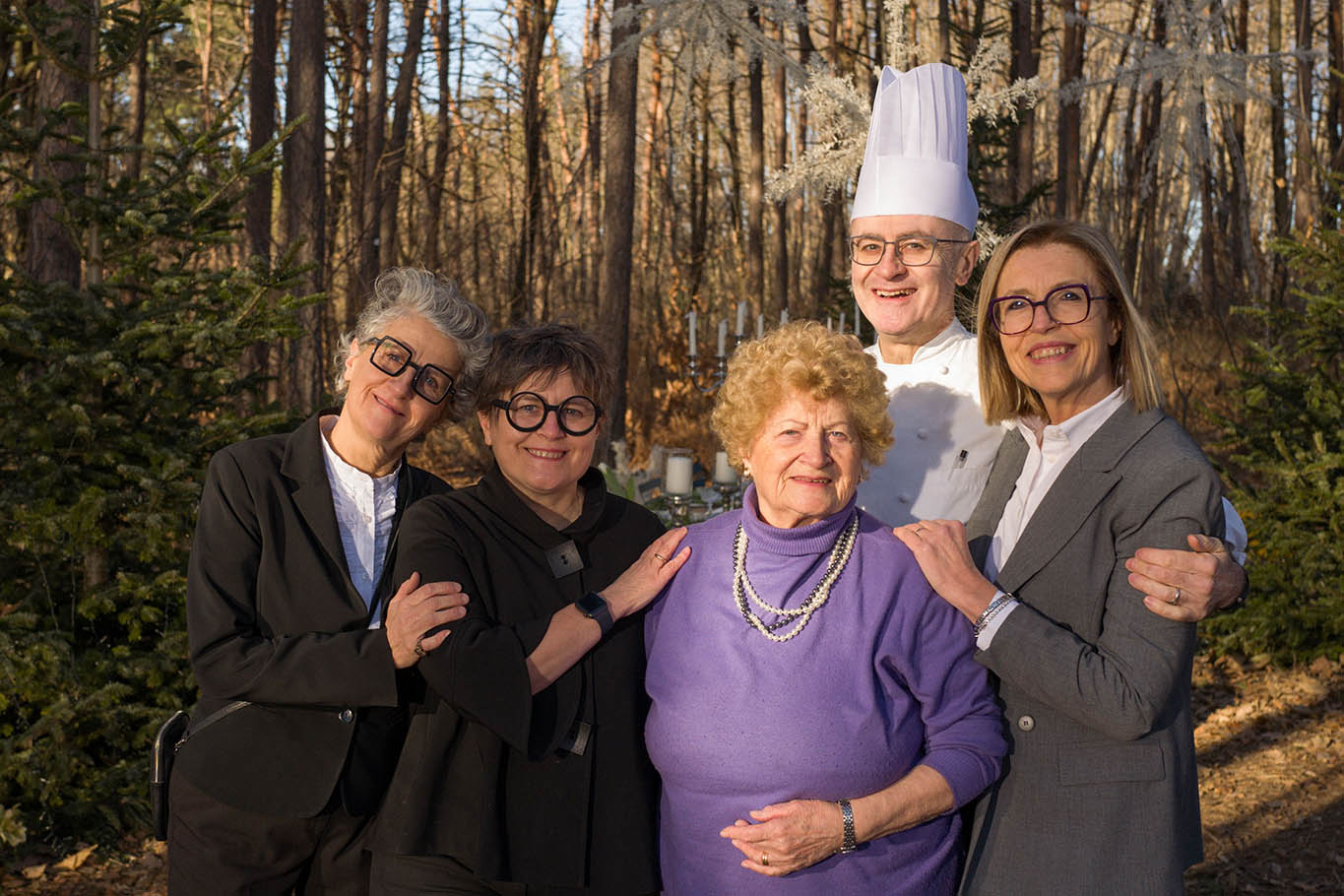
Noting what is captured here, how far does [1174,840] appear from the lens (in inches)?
84.2

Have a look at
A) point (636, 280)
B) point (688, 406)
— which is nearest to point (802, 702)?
point (688, 406)

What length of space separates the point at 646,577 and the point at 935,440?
0.97m

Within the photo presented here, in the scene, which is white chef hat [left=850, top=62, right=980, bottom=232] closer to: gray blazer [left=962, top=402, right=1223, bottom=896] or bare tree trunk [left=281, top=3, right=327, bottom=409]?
gray blazer [left=962, top=402, right=1223, bottom=896]

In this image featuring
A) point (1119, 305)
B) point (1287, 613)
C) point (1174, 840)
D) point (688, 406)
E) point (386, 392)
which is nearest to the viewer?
point (1174, 840)

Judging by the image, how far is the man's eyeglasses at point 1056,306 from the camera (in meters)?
2.28

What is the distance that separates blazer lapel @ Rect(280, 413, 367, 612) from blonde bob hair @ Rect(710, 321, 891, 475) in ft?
3.16

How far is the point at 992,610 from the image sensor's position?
2164 millimetres

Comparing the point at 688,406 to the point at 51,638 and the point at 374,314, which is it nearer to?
the point at 51,638

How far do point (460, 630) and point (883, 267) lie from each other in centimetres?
142

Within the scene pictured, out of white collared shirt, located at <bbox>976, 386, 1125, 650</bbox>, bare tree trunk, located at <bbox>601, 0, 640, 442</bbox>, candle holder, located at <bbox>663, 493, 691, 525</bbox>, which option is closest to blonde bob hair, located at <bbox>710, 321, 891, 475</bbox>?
white collared shirt, located at <bbox>976, 386, 1125, 650</bbox>

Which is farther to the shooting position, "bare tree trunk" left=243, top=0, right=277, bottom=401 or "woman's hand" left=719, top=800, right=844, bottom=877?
"bare tree trunk" left=243, top=0, right=277, bottom=401

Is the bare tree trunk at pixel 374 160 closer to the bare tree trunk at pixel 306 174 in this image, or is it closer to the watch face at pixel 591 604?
the bare tree trunk at pixel 306 174

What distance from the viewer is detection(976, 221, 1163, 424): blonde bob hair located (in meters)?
2.27

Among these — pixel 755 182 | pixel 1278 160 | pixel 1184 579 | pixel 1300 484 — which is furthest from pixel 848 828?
pixel 1278 160
